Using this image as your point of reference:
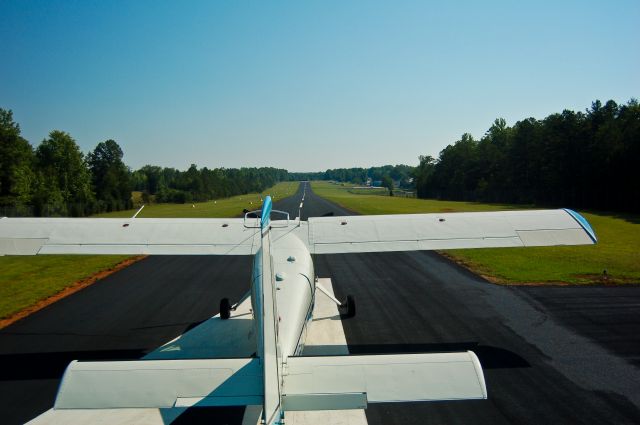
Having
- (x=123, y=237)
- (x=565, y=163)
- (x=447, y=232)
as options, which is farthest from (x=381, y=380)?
(x=565, y=163)

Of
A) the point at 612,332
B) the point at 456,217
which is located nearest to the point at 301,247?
the point at 456,217

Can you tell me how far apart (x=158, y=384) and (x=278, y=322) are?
96.1 inches

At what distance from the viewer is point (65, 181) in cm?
7062

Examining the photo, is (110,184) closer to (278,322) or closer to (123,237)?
(123,237)

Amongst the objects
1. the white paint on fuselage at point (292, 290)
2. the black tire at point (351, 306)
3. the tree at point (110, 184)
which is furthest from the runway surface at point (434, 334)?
the tree at point (110, 184)

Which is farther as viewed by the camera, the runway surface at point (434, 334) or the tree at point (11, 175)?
the tree at point (11, 175)

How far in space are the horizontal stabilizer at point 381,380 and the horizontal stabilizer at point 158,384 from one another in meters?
0.70

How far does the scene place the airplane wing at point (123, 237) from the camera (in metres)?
12.7

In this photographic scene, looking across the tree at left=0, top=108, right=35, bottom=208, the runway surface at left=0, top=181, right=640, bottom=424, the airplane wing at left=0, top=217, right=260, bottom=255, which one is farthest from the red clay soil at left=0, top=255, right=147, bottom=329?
the tree at left=0, top=108, right=35, bottom=208

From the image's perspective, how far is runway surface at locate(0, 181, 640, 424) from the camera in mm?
9203

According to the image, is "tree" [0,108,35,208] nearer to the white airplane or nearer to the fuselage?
the white airplane

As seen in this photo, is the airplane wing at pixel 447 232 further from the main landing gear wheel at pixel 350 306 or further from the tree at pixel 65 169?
the tree at pixel 65 169

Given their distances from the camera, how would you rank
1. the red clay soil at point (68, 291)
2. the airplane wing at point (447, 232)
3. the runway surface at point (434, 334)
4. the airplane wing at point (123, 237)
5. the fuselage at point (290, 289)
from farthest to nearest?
Answer: the red clay soil at point (68, 291), the airplane wing at point (447, 232), the airplane wing at point (123, 237), the runway surface at point (434, 334), the fuselage at point (290, 289)

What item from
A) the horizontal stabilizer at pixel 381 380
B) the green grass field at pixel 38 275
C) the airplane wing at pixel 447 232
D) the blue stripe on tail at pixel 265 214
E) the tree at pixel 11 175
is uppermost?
the tree at pixel 11 175
